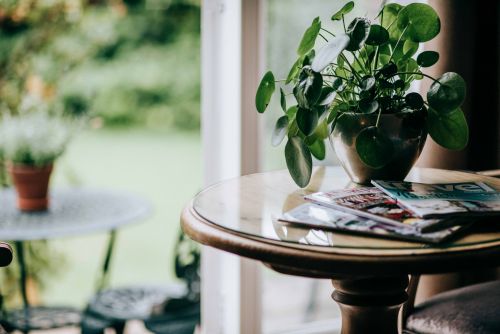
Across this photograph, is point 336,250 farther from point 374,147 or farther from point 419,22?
point 419,22

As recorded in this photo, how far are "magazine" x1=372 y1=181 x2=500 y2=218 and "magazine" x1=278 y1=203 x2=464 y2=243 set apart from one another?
0.06m

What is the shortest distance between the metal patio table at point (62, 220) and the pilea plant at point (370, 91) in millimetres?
862

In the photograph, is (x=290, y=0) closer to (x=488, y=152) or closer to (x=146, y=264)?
(x=488, y=152)

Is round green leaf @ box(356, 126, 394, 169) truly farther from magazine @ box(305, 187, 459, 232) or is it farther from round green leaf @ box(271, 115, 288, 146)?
round green leaf @ box(271, 115, 288, 146)

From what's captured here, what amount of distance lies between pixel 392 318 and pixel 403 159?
31 cm

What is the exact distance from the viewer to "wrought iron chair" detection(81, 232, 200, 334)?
1934 mm

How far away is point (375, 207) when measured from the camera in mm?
1025

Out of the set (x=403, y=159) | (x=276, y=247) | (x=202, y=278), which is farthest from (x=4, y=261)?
(x=202, y=278)

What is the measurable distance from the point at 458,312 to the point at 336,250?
0.49 m

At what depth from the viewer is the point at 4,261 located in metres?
1.09

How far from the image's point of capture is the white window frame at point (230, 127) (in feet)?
5.86

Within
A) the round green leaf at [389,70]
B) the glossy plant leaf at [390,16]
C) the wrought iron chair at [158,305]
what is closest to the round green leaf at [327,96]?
the round green leaf at [389,70]

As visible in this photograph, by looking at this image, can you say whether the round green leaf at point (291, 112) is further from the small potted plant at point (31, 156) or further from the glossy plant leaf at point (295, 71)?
the small potted plant at point (31, 156)

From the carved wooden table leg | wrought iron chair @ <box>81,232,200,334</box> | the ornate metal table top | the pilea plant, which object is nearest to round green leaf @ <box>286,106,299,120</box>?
the pilea plant
